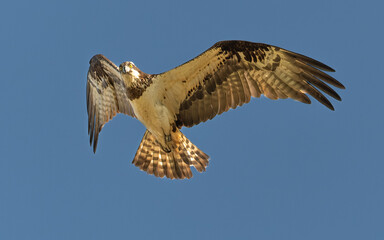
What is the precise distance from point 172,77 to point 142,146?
2.03m

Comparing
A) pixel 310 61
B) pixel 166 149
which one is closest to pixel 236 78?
pixel 310 61

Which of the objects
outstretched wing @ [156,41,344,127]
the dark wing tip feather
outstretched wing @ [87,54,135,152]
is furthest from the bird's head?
the dark wing tip feather

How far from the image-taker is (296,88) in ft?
33.5

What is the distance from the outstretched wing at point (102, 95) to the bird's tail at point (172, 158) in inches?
32.4

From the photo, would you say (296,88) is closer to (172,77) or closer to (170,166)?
(172,77)

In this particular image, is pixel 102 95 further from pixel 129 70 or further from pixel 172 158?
pixel 172 158

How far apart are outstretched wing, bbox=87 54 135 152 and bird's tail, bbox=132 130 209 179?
823 mm

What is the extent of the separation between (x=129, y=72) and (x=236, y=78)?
1.93 meters

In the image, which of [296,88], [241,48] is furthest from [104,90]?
[296,88]

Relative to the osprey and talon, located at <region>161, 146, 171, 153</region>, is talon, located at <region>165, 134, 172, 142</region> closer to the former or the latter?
the osprey

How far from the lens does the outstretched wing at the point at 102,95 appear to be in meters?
11.6

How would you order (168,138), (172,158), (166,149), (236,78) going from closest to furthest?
(236,78), (168,138), (166,149), (172,158)

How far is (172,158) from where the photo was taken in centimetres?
1183

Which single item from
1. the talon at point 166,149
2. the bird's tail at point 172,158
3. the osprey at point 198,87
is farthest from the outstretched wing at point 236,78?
the talon at point 166,149
